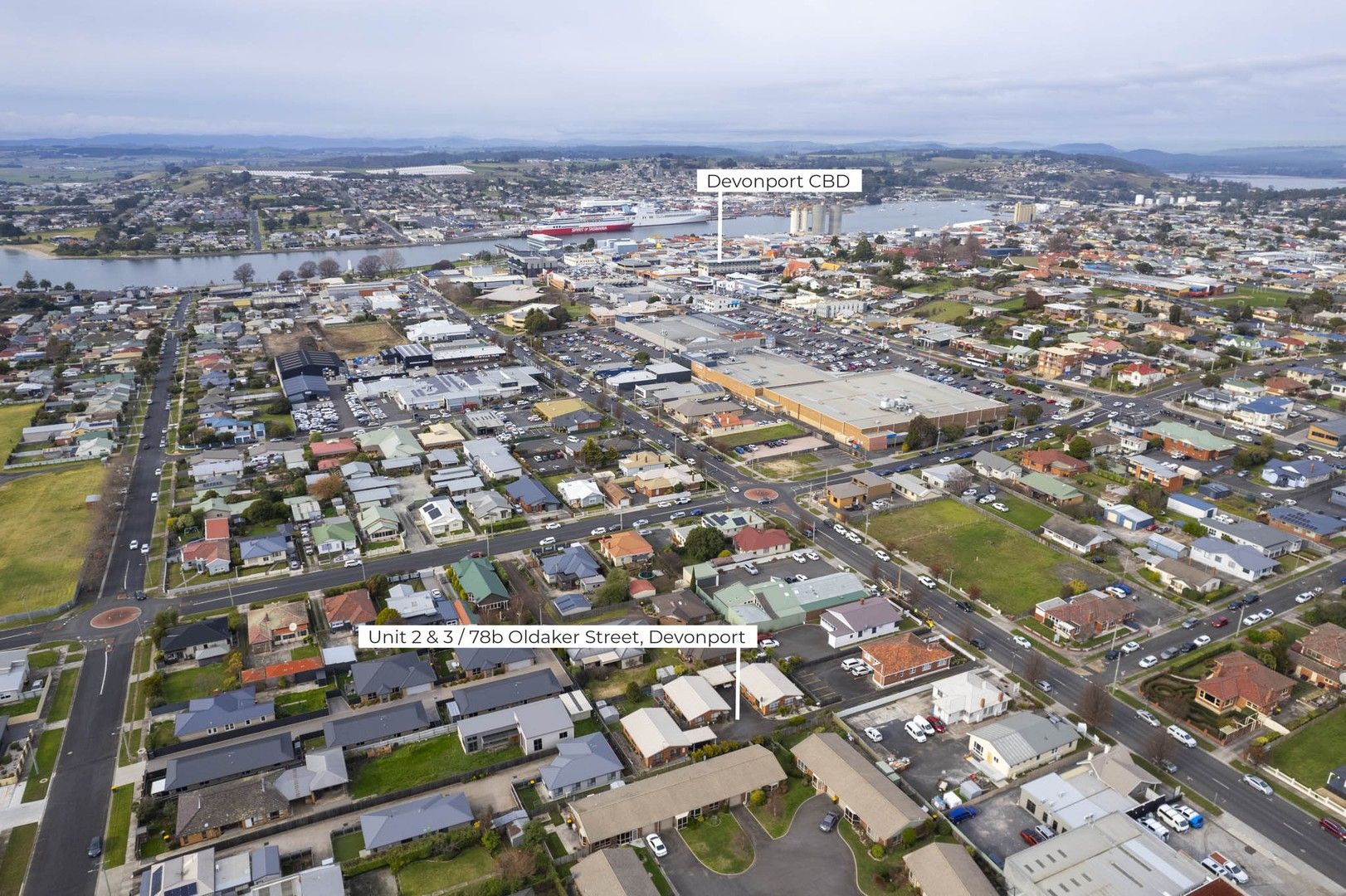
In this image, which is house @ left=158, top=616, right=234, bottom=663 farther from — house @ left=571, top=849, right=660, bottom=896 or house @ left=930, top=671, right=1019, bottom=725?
house @ left=930, top=671, right=1019, bottom=725

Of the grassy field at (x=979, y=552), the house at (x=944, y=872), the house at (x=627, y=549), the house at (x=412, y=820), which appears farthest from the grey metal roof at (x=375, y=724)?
the grassy field at (x=979, y=552)

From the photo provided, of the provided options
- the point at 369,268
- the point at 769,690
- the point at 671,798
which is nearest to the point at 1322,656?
the point at 769,690

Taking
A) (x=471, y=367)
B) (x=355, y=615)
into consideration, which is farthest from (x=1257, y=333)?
(x=355, y=615)

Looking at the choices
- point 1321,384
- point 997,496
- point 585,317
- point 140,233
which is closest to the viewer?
point 997,496

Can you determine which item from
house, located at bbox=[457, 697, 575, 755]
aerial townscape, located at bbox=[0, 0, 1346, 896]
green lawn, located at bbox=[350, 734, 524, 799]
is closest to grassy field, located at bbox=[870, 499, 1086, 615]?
aerial townscape, located at bbox=[0, 0, 1346, 896]

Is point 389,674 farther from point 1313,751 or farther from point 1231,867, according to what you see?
point 1313,751

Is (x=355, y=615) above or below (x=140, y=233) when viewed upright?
below

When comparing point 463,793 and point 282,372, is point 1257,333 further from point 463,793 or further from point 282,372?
point 282,372
